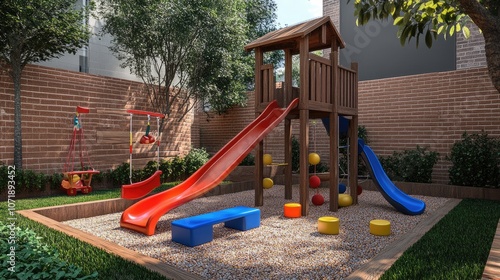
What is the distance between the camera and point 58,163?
8328 mm

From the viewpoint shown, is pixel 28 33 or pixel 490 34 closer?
pixel 490 34

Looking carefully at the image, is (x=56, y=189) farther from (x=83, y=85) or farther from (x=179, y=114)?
(x=179, y=114)

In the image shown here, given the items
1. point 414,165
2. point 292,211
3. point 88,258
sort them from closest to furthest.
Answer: point 88,258 < point 292,211 < point 414,165

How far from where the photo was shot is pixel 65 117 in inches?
334

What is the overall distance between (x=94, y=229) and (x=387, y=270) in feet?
13.9

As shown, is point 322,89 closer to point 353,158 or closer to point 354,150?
point 354,150

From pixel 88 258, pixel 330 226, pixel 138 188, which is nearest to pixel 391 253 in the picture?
pixel 330 226

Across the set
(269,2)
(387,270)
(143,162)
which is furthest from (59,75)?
(269,2)

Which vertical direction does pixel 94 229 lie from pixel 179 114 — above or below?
below

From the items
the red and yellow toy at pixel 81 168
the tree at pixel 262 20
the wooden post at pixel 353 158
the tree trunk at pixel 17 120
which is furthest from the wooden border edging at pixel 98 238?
the tree at pixel 262 20

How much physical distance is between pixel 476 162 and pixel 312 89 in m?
4.80

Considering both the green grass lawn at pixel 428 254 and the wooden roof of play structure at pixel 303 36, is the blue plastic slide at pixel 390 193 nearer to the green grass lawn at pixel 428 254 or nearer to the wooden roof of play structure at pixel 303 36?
the green grass lawn at pixel 428 254

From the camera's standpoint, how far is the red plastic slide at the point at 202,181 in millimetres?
5020

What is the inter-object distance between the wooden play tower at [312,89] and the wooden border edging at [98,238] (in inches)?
124
